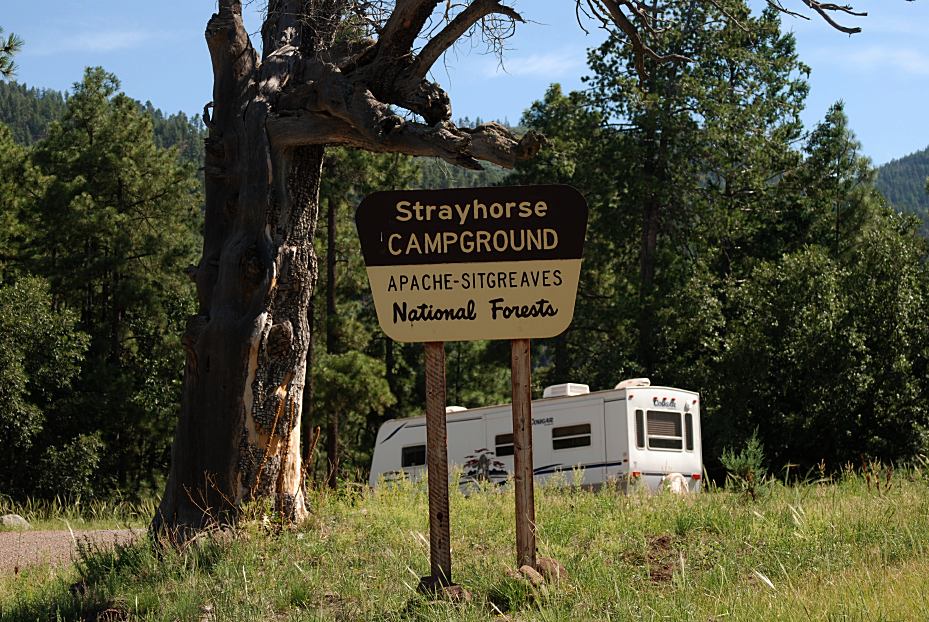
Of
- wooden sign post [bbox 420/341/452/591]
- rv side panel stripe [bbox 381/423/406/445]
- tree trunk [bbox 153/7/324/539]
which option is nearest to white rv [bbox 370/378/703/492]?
rv side panel stripe [bbox 381/423/406/445]

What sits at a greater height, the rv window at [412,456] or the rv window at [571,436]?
the rv window at [571,436]

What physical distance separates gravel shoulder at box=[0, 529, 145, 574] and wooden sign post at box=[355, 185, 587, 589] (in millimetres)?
3344

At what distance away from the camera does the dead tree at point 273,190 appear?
28.2 ft

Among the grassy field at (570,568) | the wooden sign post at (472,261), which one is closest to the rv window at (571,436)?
the grassy field at (570,568)

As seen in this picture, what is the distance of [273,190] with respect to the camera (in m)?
9.11

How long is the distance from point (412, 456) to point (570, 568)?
15.8 meters

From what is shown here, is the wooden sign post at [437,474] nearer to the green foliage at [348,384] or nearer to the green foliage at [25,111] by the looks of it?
the green foliage at [348,384]

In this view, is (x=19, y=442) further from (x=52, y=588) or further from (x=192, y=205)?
(x=52, y=588)

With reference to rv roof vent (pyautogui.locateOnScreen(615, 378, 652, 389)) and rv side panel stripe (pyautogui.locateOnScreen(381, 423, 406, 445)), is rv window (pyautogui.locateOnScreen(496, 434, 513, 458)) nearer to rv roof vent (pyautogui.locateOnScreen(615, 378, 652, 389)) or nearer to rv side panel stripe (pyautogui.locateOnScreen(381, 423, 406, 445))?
rv roof vent (pyautogui.locateOnScreen(615, 378, 652, 389))

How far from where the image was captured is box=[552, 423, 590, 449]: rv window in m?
19.1

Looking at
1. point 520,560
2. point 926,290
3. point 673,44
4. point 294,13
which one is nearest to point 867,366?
point 926,290

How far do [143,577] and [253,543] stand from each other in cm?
89

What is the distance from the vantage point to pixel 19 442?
29.6 metres

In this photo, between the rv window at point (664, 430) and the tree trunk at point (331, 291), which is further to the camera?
the tree trunk at point (331, 291)
